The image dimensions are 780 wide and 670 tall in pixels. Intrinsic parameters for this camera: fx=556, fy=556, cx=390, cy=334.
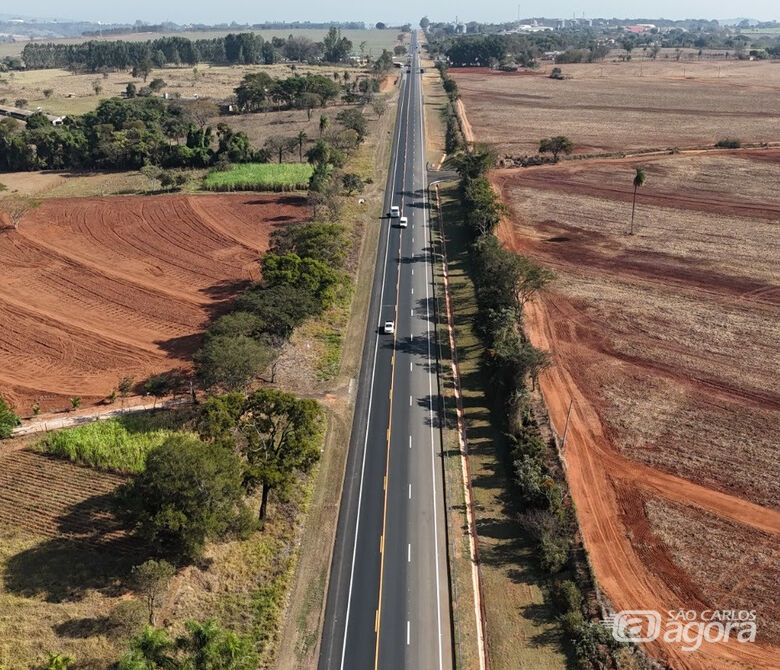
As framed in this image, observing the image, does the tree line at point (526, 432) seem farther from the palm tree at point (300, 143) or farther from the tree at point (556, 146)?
the palm tree at point (300, 143)

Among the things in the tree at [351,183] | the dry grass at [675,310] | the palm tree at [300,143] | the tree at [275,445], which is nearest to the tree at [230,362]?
the tree at [275,445]

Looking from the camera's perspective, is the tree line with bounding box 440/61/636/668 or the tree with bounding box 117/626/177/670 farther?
the tree line with bounding box 440/61/636/668

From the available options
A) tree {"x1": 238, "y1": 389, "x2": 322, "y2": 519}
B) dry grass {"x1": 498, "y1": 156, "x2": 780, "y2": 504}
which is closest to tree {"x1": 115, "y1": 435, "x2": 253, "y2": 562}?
tree {"x1": 238, "y1": 389, "x2": 322, "y2": 519}

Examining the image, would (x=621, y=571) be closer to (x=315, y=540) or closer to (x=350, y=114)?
(x=315, y=540)

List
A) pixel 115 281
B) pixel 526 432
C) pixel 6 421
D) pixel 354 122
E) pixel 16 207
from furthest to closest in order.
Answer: pixel 354 122
pixel 16 207
pixel 115 281
pixel 526 432
pixel 6 421

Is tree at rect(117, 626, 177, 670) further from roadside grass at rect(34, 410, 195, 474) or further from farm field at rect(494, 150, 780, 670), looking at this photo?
farm field at rect(494, 150, 780, 670)

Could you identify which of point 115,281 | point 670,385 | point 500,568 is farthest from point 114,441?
point 670,385

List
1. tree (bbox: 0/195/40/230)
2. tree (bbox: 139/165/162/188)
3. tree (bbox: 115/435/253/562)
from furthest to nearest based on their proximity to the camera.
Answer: tree (bbox: 139/165/162/188), tree (bbox: 0/195/40/230), tree (bbox: 115/435/253/562)

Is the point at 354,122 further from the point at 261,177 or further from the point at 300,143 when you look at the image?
the point at 261,177
